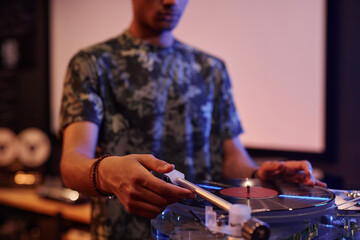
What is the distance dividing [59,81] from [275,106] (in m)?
1.84

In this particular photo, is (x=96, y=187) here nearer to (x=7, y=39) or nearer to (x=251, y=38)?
(x=251, y=38)

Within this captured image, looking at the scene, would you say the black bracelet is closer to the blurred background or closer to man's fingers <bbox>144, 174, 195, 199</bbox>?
man's fingers <bbox>144, 174, 195, 199</bbox>

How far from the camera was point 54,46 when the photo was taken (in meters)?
3.08

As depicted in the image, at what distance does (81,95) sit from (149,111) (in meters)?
0.19

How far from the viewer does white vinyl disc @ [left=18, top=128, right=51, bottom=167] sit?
2.93 metres

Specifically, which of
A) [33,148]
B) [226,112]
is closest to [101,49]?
[226,112]

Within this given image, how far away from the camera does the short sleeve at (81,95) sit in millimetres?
928

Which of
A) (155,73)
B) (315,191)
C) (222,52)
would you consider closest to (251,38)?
(222,52)

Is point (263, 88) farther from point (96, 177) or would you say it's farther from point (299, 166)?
point (96, 177)

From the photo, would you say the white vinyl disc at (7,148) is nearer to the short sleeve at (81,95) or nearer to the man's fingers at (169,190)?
the short sleeve at (81,95)

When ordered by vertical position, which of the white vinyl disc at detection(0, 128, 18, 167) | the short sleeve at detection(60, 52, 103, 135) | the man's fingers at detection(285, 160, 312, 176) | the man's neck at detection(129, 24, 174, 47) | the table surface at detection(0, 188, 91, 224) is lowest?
the table surface at detection(0, 188, 91, 224)

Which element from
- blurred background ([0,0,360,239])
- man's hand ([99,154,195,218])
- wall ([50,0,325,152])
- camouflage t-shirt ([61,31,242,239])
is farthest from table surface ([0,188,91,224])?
man's hand ([99,154,195,218])

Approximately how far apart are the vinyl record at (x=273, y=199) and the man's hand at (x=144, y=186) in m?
0.05

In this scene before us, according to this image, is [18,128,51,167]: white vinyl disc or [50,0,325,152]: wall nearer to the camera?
[50,0,325,152]: wall
